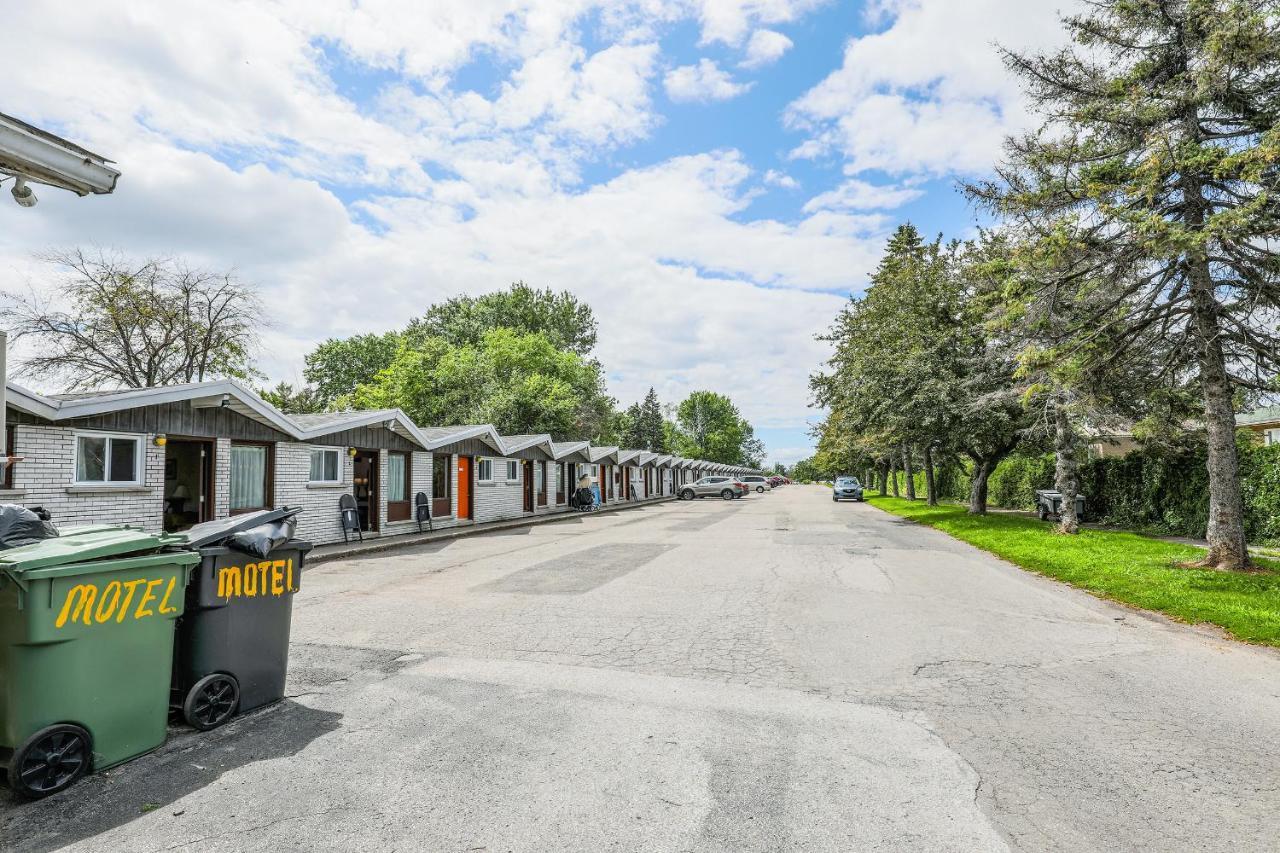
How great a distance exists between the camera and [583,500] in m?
31.5

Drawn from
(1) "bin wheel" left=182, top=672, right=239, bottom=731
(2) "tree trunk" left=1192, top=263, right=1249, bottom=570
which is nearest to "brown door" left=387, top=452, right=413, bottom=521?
(1) "bin wheel" left=182, top=672, right=239, bottom=731

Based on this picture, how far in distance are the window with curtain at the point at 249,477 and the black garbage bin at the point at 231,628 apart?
10.7 metres

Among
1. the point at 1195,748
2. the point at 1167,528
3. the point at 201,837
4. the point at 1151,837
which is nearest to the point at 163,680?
the point at 201,837

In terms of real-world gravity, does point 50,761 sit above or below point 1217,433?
below

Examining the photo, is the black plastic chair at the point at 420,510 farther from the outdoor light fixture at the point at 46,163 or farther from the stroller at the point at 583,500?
the outdoor light fixture at the point at 46,163

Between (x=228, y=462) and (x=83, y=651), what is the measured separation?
37.1ft

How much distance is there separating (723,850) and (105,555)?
359cm

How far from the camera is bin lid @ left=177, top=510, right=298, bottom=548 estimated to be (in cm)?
434

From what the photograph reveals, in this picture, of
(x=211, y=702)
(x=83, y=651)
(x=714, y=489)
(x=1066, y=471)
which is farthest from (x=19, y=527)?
(x=714, y=489)

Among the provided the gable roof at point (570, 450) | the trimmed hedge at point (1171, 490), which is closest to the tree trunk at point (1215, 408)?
the trimmed hedge at point (1171, 490)

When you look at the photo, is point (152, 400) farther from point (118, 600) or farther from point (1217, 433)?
point (1217, 433)

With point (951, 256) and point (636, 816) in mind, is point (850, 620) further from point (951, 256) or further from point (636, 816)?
point (951, 256)

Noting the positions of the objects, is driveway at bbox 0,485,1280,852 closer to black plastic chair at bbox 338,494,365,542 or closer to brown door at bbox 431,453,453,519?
black plastic chair at bbox 338,494,365,542

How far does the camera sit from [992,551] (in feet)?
47.9
